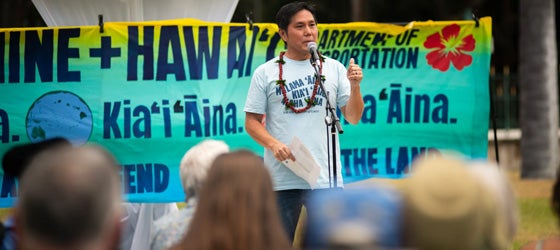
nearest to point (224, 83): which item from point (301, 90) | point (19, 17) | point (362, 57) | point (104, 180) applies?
point (362, 57)

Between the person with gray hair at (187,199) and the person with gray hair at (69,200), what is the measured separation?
1306 millimetres

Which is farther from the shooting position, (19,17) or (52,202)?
(19,17)

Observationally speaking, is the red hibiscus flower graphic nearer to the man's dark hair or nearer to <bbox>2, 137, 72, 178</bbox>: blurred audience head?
the man's dark hair

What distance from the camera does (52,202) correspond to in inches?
100

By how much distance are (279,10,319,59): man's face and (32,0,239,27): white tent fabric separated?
1.97 metres

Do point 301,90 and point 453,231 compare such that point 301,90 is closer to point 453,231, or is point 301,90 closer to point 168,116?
point 168,116

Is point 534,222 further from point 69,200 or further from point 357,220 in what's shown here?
point 69,200

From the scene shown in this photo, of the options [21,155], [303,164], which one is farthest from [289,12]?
[21,155]

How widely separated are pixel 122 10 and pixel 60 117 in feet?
3.05

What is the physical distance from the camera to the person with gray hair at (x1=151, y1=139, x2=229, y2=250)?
398 cm

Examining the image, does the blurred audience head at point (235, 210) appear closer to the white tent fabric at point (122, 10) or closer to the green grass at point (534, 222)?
the white tent fabric at point (122, 10)

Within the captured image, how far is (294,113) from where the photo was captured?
6.37 metres

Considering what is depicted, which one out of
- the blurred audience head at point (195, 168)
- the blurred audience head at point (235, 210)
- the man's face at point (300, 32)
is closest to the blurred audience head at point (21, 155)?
the blurred audience head at point (195, 168)

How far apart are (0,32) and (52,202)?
5.60m
